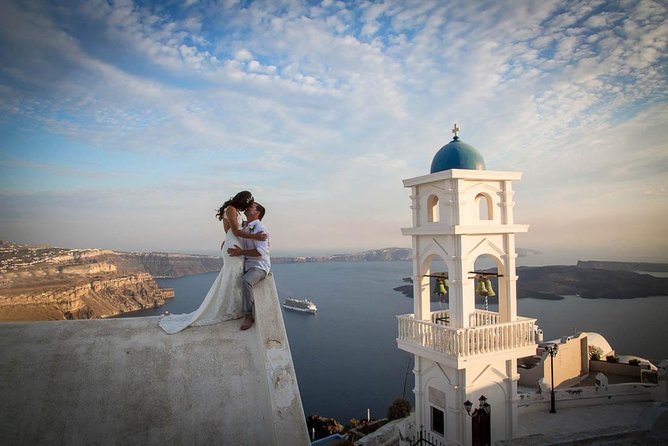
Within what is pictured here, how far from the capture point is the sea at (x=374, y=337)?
118ft

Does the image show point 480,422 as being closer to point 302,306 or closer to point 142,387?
point 142,387

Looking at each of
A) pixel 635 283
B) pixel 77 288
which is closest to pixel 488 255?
pixel 77 288

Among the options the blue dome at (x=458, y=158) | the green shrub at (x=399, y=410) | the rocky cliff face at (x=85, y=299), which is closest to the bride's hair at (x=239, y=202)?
the blue dome at (x=458, y=158)

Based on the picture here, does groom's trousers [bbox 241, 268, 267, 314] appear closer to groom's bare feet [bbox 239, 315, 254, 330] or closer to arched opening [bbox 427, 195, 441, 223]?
groom's bare feet [bbox 239, 315, 254, 330]

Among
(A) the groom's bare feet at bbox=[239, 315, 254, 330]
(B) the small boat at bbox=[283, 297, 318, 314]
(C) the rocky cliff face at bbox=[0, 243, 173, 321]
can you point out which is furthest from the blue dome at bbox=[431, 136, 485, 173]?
(B) the small boat at bbox=[283, 297, 318, 314]

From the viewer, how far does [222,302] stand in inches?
134

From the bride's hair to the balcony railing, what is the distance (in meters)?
5.95

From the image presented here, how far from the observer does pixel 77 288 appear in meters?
64.4

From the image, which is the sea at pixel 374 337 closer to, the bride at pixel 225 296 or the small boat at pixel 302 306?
the small boat at pixel 302 306

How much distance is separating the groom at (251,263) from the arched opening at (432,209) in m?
6.42

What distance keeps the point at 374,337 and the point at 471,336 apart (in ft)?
153

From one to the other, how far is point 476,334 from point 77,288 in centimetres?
7149

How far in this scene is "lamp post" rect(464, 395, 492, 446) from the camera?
8.24m

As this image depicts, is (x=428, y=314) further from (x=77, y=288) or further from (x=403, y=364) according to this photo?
→ (x=77, y=288)
